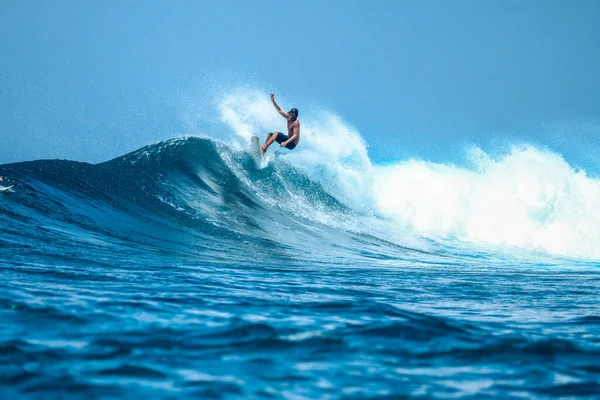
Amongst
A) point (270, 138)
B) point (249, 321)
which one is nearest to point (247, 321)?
point (249, 321)

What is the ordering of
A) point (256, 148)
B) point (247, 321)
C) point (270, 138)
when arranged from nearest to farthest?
point (247, 321)
point (270, 138)
point (256, 148)

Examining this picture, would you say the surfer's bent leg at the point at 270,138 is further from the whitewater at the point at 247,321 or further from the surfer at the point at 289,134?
the whitewater at the point at 247,321

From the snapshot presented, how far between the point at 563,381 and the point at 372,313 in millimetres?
1270

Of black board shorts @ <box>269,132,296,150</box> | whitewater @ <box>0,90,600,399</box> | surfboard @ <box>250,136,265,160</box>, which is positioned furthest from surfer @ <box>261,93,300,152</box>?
whitewater @ <box>0,90,600,399</box>

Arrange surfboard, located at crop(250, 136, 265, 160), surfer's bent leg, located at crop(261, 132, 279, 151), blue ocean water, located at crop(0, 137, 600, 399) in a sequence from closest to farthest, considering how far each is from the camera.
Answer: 1. blue ocean water, located at crop(0, 137, 600, 399)
2. surfer's bent leg, located at crop(261, 132, 279, 151)
3. surfboard, located at crop(250, 136, 265, 160)

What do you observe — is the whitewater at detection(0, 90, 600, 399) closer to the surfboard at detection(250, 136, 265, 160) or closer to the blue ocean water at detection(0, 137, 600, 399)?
the blue ocean water at detection(0, 137, 600, 399)

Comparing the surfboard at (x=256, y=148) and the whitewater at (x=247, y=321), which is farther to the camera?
the surfboard at (x=256, y=148)

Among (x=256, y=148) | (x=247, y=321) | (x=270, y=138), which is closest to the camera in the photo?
(x=247, y=321)

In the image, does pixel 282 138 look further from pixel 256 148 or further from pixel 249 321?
pixel 249 321

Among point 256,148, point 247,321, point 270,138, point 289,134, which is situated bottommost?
point 247,321

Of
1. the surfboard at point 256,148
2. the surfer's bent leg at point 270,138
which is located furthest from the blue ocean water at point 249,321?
the surfboard at point 256,148

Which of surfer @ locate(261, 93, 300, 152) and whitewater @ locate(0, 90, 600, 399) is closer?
whitewater @ locate(0, 90, 600, 399)

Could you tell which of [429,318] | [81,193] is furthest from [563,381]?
[81,193]

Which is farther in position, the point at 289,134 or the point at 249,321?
the point at 289,134
